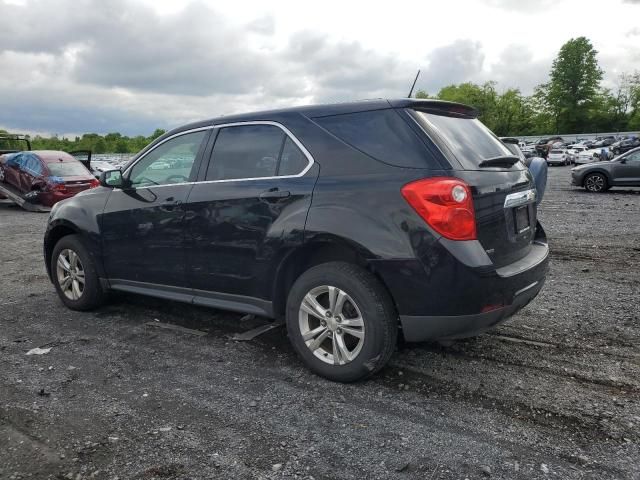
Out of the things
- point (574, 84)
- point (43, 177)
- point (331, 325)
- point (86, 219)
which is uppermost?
point (574, 84)

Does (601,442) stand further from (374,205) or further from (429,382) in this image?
(374,205)

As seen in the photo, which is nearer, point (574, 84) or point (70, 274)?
point (70, 274)

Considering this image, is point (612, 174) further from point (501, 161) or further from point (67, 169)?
point (67, 169)

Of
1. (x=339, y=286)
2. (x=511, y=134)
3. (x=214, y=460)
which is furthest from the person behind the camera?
(x=511, y=134)

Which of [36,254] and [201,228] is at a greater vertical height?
[201,228]

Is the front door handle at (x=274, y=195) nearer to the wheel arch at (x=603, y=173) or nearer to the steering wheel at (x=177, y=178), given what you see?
the steering wheel at (x=177, y=178)

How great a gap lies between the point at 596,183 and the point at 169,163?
16025 millimetres

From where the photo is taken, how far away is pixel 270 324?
15.8 feet

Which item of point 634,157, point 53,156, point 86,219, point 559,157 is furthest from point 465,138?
point 559,157

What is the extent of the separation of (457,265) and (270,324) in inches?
85.5

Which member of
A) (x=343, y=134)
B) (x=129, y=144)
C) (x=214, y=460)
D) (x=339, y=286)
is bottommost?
(x=214, y=460)

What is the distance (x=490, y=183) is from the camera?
3361mm

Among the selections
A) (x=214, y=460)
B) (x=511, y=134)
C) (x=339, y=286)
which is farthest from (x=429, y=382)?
(x=511, y=134)

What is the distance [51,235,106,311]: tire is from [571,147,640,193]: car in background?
53.1 ft
